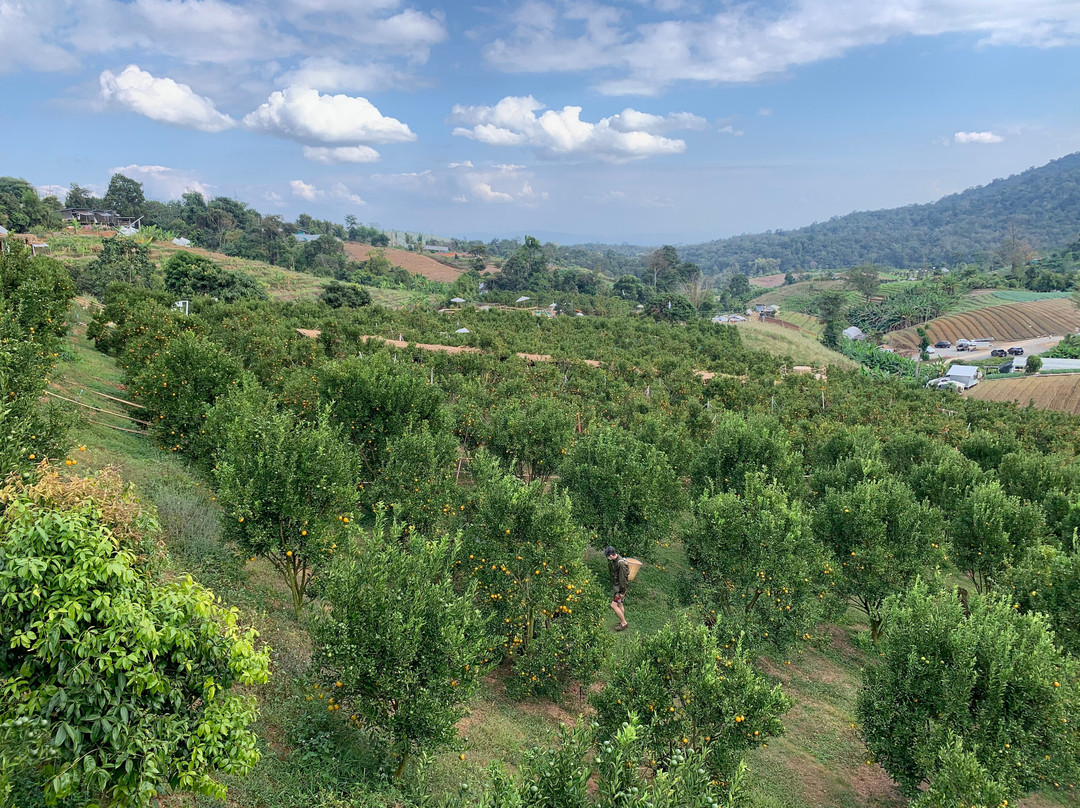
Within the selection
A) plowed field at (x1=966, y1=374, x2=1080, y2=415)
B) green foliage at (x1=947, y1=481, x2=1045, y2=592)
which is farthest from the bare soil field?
green foliage at (x1=947, y1=481, x2=1045, y2=592)

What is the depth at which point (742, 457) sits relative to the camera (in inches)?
862

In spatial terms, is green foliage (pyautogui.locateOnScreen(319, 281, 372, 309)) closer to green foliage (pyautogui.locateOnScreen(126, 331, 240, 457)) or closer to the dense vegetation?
the dense vegetation

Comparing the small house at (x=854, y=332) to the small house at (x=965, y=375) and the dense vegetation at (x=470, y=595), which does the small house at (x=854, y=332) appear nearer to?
the small house at (x=965, y=375)

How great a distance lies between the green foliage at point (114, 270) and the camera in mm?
59781

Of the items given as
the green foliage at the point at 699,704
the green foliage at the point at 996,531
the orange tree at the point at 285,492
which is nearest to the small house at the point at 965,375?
the green foliage at the point at 996,531

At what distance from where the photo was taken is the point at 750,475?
15.7m

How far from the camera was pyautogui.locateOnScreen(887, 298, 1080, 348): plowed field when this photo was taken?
370ft

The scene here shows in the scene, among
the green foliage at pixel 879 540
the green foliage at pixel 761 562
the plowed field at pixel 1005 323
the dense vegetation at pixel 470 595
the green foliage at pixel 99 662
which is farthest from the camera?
the plowed field at pixel 1005 323

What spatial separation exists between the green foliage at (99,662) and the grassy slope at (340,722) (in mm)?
2564

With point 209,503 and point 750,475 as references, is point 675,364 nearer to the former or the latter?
point 750,475

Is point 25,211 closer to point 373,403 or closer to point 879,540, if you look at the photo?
point 373,403

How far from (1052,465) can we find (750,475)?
55.5 ft

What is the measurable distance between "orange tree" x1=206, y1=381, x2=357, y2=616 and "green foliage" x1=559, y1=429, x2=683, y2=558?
939 centimetres

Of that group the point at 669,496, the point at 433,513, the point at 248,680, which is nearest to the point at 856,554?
the point at 669,496
